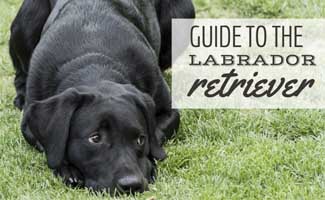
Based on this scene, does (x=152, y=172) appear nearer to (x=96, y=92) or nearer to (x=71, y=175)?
(x=71, y=175)

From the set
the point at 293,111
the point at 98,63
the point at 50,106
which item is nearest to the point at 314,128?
the point at 293,111

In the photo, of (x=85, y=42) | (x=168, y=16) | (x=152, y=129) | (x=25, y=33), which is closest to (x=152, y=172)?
(x=152, y=129)

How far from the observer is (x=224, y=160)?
4.97 m

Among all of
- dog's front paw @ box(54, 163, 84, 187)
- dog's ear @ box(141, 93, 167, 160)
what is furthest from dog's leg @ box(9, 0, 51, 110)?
dog's ear @ box(141, 93, 167, 160)

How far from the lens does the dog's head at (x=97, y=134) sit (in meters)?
4.35

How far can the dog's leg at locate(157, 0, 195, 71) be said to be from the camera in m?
6.53

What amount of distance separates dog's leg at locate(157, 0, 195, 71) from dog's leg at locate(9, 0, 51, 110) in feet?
3.20

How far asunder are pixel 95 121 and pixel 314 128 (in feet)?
5.65

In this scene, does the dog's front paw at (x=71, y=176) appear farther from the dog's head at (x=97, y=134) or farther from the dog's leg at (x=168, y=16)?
the dog's leg at (x=168, y=16)

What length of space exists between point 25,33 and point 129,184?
218 centimetres

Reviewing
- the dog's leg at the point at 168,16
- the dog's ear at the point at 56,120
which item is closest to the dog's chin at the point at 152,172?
the dog's ear at the point at 56,120

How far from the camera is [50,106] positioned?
4.49 meters

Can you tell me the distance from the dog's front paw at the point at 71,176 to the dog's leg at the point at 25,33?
58.2 inches

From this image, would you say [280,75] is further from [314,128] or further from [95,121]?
[95,121]
